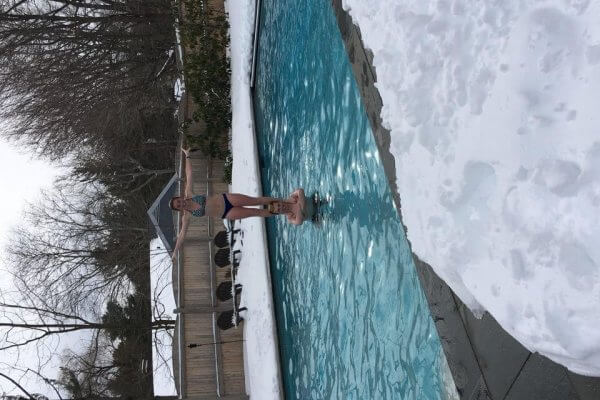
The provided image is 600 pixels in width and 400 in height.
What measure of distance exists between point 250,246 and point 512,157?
6.49 m

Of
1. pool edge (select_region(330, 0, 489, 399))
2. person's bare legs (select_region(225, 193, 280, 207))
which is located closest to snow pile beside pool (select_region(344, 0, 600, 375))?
pool edge (select_region(330, 0, 489, 399))

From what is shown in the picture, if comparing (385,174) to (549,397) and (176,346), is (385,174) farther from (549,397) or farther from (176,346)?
(176,346)

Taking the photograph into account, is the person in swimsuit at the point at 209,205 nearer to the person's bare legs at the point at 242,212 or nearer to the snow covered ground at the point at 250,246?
the person's bare legs at the point at 242,212

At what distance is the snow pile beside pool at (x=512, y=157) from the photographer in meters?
2.10

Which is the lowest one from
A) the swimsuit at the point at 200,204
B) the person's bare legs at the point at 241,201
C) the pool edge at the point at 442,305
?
the pool edge at the point at 442,305

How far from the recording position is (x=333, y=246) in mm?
5805

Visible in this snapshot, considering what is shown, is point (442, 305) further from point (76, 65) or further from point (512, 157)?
point (76, 65)

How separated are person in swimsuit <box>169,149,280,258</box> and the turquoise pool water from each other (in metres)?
0.72

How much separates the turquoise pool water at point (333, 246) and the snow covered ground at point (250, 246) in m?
0.15

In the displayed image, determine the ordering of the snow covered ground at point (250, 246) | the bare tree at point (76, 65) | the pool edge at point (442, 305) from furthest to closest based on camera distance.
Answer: the bare tree at point (76, 65)
the snow covered ground at point (250, 246)
the pool edge at point (442, 305)

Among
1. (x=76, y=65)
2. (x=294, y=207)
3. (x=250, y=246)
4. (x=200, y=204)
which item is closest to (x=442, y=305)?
(x=294, y=207)

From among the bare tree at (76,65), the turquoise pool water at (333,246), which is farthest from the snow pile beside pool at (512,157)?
the bare tree at (76,65)

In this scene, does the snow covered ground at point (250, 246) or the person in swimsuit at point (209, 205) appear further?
the snow covered ground at point (250, 246)

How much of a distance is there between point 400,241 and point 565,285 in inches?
84.0
